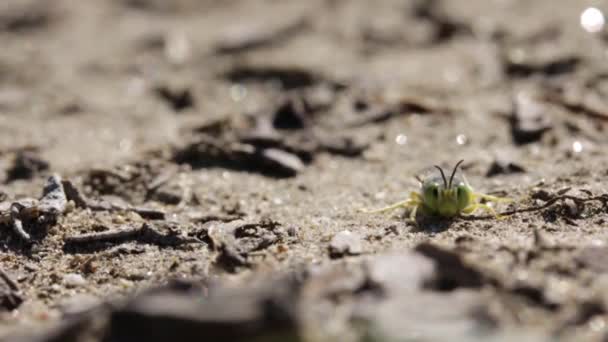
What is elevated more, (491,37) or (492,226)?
(491,37)

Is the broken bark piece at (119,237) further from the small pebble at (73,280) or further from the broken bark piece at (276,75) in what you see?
the broken bark piece at (276,75)

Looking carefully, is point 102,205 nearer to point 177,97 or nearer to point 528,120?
point 177,97

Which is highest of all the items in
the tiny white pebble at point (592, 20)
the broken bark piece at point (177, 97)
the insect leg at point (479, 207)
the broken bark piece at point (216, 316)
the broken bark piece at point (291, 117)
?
the tiny white pebble at point (592, 20)

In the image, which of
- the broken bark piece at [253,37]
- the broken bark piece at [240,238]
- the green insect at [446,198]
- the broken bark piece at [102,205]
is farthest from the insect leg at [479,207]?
the broken bark piece at [253,37]

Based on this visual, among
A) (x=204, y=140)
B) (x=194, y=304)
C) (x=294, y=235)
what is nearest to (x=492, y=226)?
(x=294, y=235)

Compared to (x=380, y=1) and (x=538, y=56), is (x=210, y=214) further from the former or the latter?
(x=380, y=1)

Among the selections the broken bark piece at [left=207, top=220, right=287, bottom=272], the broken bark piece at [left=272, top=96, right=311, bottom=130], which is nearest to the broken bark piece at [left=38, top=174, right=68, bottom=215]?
the broken bark piece at [left=207, top=220, right=287, bottom=272]
